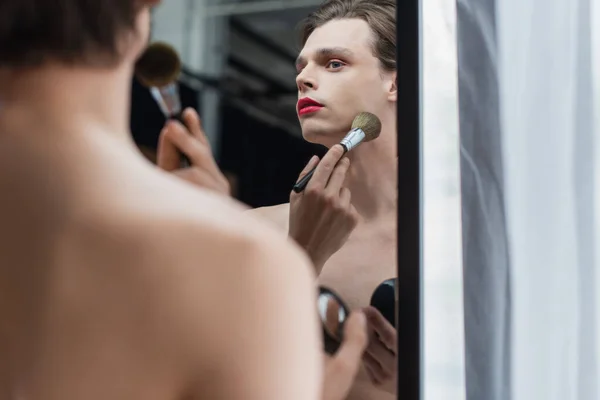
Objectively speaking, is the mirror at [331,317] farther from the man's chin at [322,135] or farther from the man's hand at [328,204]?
the man's chin at [322,135]

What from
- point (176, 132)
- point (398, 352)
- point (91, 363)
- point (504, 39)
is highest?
point (504, 39)

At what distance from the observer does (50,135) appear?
784mm

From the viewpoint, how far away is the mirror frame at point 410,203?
1126mm

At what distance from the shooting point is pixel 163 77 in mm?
1157

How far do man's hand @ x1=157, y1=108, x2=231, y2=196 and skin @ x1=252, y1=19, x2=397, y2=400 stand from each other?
77 millimetres

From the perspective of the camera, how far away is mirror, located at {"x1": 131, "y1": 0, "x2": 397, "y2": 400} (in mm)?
1149

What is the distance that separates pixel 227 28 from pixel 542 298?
584 millimetres

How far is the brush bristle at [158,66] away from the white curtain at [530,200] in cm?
38

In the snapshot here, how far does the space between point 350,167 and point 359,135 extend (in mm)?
45

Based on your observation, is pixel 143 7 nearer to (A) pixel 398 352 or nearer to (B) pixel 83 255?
(B) pixel 83 255

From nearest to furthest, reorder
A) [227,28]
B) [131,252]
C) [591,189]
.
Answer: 1. [131,252]
2. [591,189]
3. [227,28]

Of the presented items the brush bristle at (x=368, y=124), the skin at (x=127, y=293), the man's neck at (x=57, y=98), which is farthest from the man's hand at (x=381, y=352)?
the man's neck at (x=57, y=98)

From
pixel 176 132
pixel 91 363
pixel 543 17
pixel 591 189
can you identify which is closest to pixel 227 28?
pixel 176 132

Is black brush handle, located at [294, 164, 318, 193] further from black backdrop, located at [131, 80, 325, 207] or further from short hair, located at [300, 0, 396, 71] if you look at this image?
short hair, located at [300, 0, 396, 71]
